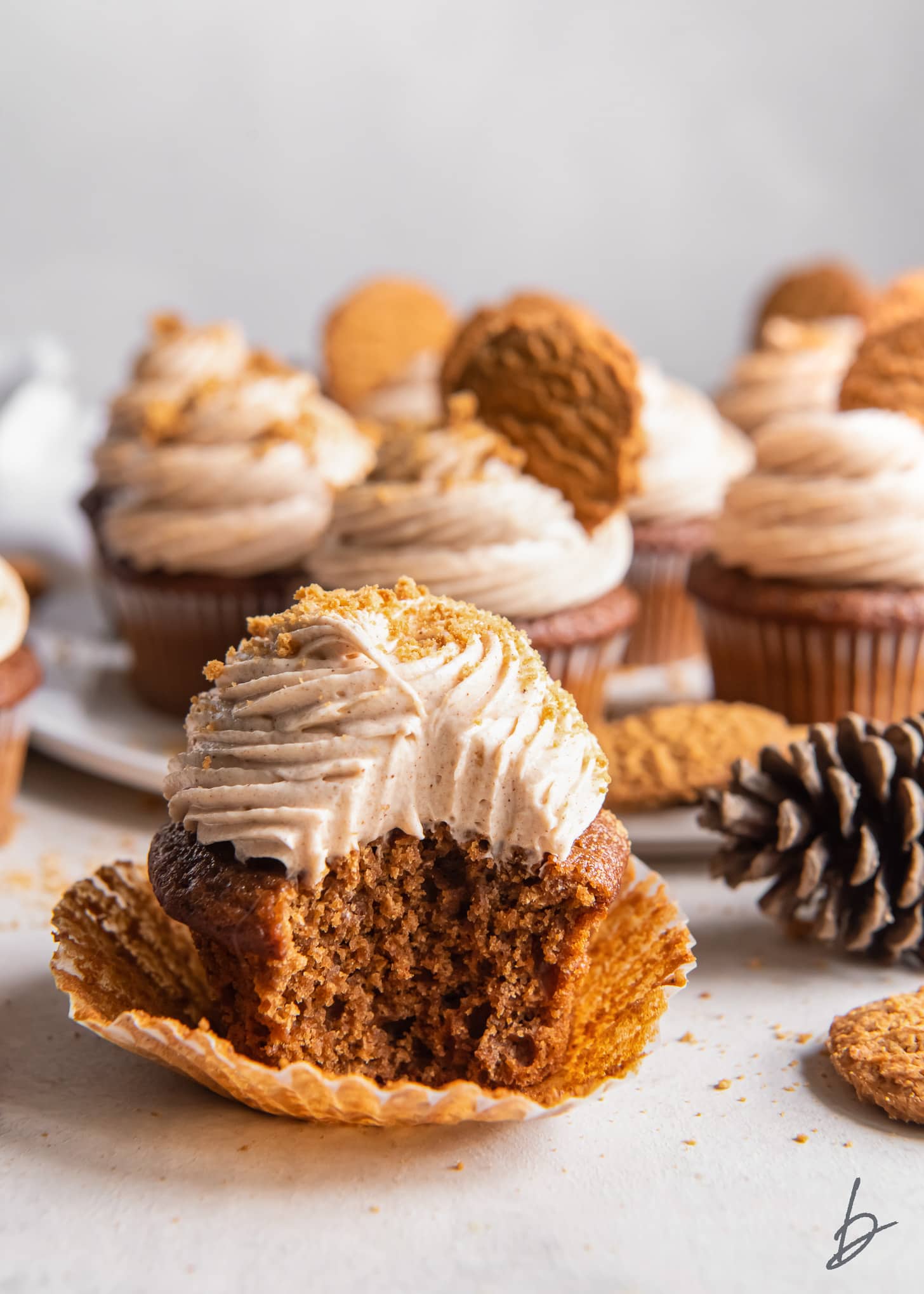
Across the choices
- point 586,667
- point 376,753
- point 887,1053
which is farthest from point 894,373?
point 376,753

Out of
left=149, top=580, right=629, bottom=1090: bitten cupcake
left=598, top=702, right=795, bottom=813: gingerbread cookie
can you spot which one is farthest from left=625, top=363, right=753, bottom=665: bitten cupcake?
left=149, top=580, right=629, bottom=1090: bitten cupcake

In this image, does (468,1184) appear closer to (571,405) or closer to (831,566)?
(571,405)

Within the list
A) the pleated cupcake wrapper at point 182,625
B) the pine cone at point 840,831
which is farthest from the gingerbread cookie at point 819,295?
the pine cone at point 840,831

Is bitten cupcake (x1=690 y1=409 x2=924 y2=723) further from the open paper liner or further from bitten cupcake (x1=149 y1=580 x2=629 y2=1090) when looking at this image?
bitten cupcake (x1=149 y1=580 x2=629 y2=1090)

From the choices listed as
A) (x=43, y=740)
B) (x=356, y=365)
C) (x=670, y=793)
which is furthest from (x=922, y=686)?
(x=356, y=365)

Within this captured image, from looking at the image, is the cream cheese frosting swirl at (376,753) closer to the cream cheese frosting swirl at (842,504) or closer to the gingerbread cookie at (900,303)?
the cream cheese frosting swirl at (842,504)
